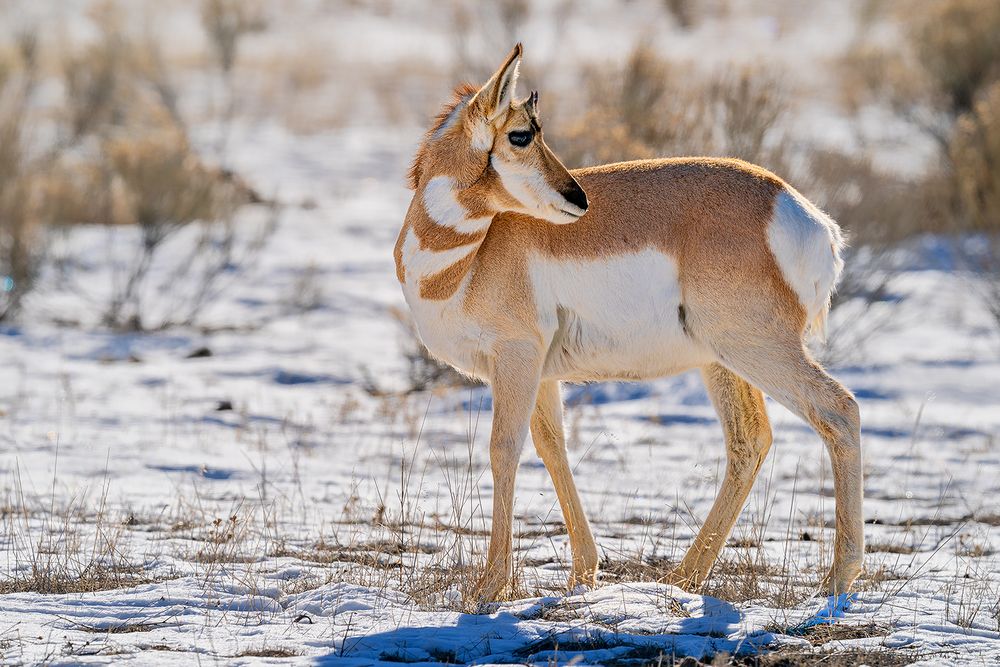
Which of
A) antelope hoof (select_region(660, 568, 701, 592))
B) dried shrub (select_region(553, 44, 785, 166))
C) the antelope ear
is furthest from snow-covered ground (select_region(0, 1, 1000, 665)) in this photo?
dried shrub (select_region(553, 44, 785, 166))

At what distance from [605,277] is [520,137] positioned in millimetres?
680

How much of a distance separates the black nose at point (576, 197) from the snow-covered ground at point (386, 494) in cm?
123

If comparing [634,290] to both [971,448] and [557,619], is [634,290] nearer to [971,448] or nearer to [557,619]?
[557,619]

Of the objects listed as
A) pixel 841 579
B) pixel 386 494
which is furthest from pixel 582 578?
pixel 386 494

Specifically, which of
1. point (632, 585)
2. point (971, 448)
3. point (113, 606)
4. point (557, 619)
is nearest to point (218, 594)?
point (113, 606)

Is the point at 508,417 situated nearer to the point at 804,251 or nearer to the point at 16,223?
the point at 804,251

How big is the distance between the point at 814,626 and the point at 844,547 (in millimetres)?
570

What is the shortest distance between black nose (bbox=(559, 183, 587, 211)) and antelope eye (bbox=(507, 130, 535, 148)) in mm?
300

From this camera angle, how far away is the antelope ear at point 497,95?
4.62 m

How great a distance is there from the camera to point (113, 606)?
4320mm

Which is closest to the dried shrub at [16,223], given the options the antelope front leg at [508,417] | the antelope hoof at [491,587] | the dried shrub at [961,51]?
the antelope front leg at [508,417]

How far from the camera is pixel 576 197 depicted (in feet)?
15.0

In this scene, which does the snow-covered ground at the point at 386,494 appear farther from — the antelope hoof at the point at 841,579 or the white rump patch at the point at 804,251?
the white rump patch at the point at 804,251

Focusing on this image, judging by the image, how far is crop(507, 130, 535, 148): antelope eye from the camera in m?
4.73
